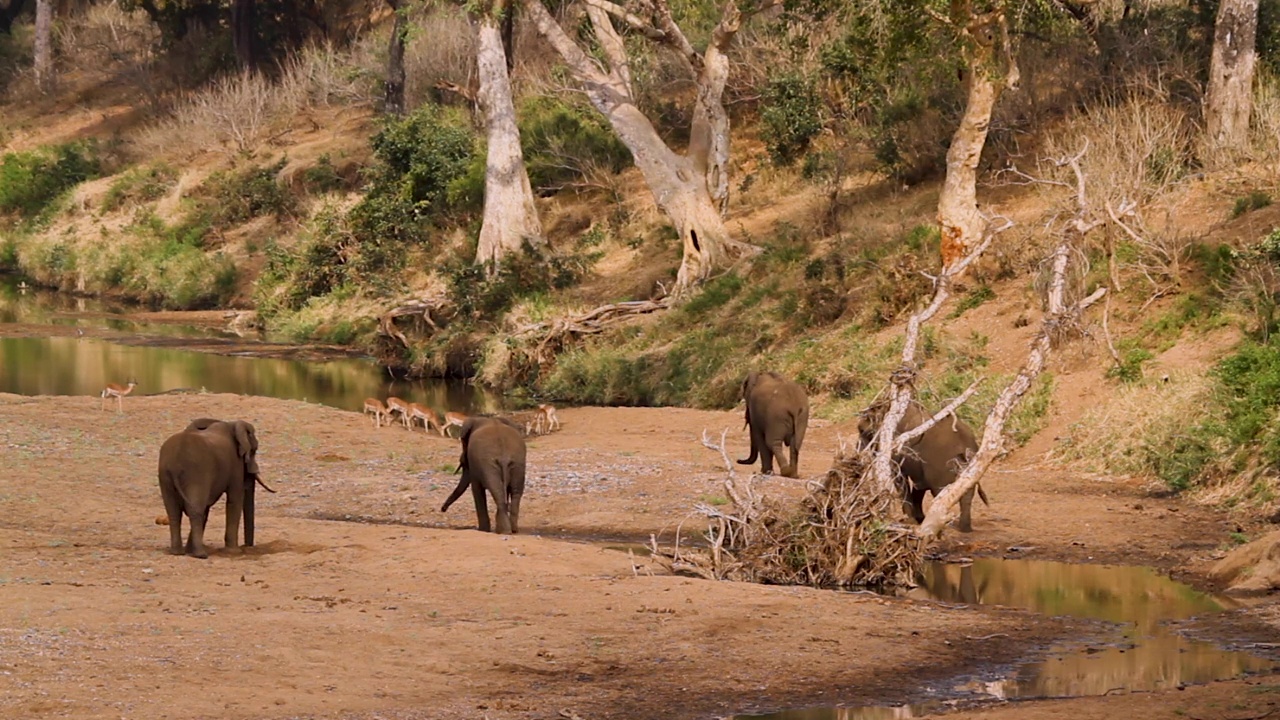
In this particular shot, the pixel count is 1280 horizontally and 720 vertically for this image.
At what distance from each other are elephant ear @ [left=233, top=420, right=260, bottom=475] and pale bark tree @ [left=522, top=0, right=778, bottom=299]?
1924cm

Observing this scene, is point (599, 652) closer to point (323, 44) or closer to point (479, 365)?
point (479, 365)

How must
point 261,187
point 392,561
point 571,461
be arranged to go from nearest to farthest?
point 392,561
point 571,461
point 261,187

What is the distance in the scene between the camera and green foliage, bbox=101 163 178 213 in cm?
5778

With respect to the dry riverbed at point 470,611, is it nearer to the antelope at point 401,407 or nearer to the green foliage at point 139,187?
the antelope at point 401,407

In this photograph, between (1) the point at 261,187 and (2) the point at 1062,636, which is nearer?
(2) the point at 1062,636

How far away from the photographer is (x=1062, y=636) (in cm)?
1280

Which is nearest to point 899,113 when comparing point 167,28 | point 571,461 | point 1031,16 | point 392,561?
point 1031,16

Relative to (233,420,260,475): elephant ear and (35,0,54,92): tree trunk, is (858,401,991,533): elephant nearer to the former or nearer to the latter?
(233,420,260,475): elephant ear

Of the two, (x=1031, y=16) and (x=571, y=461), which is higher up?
(x=1031, y=16)

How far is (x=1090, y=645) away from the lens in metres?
12.5

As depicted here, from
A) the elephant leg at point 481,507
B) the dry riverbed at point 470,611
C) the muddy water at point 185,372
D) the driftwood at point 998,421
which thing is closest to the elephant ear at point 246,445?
the dry riverbed at point 470,611

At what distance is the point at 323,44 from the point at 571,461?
47.7 m

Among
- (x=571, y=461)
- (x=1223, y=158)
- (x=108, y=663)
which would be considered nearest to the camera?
(x=108, y=663)

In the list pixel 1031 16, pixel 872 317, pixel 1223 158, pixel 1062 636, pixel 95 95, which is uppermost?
pixel 95 95
